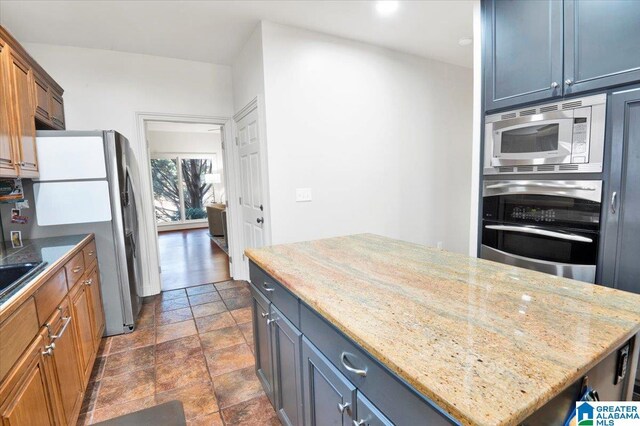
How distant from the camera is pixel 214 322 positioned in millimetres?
2977

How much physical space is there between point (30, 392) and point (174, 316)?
1.99 m

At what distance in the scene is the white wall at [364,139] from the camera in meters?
2.99

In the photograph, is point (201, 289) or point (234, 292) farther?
point (201, 289)

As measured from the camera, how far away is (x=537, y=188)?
6.68 ft

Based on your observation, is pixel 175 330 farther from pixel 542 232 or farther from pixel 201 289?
pixel 542 232

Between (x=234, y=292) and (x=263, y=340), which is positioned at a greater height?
(x=263, y=340)

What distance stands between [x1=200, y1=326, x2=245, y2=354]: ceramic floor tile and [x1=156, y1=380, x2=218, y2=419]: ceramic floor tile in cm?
44

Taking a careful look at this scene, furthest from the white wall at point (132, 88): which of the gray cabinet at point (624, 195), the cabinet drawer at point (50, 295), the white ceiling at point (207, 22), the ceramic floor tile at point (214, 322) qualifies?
the gray cabinet at point (624, 195)

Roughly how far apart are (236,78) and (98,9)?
4.55ft

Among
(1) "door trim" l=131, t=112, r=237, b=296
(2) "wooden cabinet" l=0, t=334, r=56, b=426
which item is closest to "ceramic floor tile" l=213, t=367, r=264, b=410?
(2) "wooden cabinet" l=0, t=334, r=56, b=426

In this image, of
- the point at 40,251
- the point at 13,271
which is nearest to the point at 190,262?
the point at 40,251

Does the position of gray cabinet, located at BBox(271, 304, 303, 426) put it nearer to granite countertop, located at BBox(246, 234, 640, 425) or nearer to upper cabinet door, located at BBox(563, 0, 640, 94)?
granite countertop, located at BBox(246, 234, 640, 425)

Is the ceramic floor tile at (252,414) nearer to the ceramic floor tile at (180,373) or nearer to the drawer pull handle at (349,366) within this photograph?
the ceramic floor tile at (180,373)

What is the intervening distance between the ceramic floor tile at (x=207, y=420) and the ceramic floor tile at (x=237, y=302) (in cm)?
147
